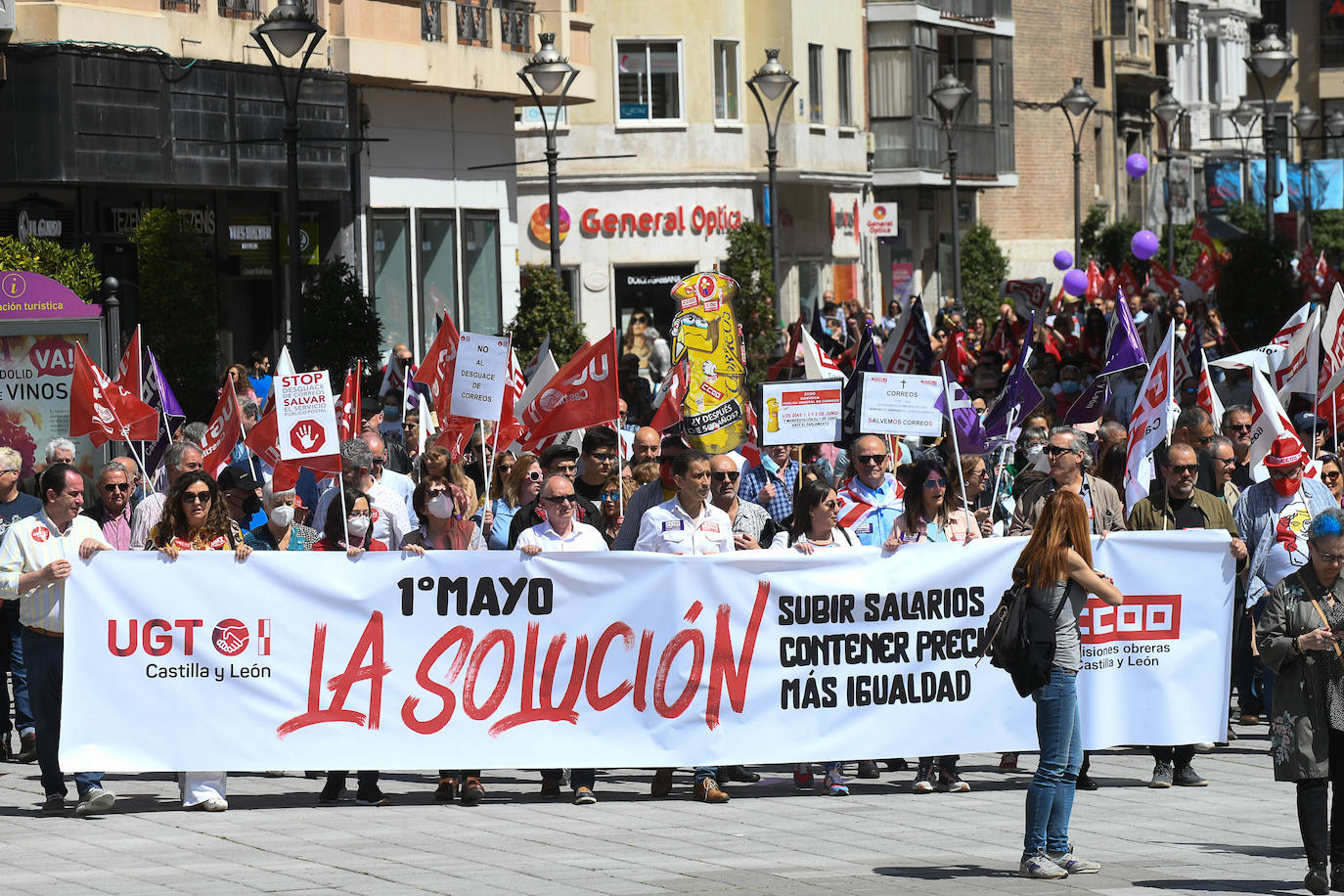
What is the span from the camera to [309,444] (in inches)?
529

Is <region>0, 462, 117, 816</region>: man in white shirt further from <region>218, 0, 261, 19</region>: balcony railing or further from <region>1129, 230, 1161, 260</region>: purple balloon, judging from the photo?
<region>1129, 230, 1161, 260</region>: purple balloon

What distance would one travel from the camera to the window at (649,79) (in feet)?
143

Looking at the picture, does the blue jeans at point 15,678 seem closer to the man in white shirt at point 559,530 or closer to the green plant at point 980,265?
the man in white shirt at point 559,530

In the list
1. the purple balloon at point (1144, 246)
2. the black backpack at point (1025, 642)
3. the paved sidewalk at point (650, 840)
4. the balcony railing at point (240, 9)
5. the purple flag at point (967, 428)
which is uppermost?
the balcony railing at point (240, 9)

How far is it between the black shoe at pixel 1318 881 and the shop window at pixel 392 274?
975 inches

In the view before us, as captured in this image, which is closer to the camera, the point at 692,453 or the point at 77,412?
the point at 692,453

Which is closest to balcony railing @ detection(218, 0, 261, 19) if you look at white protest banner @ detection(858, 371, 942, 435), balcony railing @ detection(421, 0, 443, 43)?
balcony railing @ detection(421, 0, 443, 43)

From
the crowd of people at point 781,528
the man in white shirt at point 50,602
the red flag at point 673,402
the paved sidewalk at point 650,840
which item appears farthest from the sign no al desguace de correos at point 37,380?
the man in white shirt at point 50,602

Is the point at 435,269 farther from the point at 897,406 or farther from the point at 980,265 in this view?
the point at 980,265

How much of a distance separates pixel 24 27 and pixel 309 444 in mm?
13989

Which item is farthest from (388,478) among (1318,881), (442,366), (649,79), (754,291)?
(649,79)

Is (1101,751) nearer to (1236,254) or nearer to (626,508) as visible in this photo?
(626,508)

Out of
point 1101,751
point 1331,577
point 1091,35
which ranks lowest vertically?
point 1101,751

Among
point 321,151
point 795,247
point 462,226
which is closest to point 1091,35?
point 795,247
